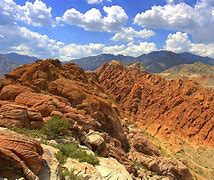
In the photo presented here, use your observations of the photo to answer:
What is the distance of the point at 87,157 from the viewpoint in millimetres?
21984

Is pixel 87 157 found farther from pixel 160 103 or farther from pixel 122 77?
pixel 122 77

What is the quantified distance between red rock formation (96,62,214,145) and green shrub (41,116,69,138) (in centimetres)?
7551

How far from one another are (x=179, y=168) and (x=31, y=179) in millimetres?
29737

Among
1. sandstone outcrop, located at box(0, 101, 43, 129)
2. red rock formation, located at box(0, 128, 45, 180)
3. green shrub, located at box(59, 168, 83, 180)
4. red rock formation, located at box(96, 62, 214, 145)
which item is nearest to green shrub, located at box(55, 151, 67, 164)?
green shrub, located at box(59, 168, 83, 180)

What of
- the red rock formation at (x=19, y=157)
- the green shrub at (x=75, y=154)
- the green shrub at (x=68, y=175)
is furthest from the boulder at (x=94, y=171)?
the red rock formation at (x=19, y=157)

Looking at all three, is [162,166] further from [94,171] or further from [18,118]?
[94,171]

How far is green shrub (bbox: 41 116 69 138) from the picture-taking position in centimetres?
2631

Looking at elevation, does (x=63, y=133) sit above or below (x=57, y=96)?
below

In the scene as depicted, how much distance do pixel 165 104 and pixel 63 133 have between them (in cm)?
9455

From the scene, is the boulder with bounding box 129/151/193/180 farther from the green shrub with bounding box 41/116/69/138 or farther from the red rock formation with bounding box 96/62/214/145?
the red rock formation with bounding box 96/62/214/145

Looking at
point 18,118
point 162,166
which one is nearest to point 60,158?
point 18,118

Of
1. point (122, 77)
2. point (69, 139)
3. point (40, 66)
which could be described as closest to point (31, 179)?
point (69, 139)

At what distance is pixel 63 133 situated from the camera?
89.2 feet

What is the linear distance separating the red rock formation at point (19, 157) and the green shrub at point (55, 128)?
7.98 m
